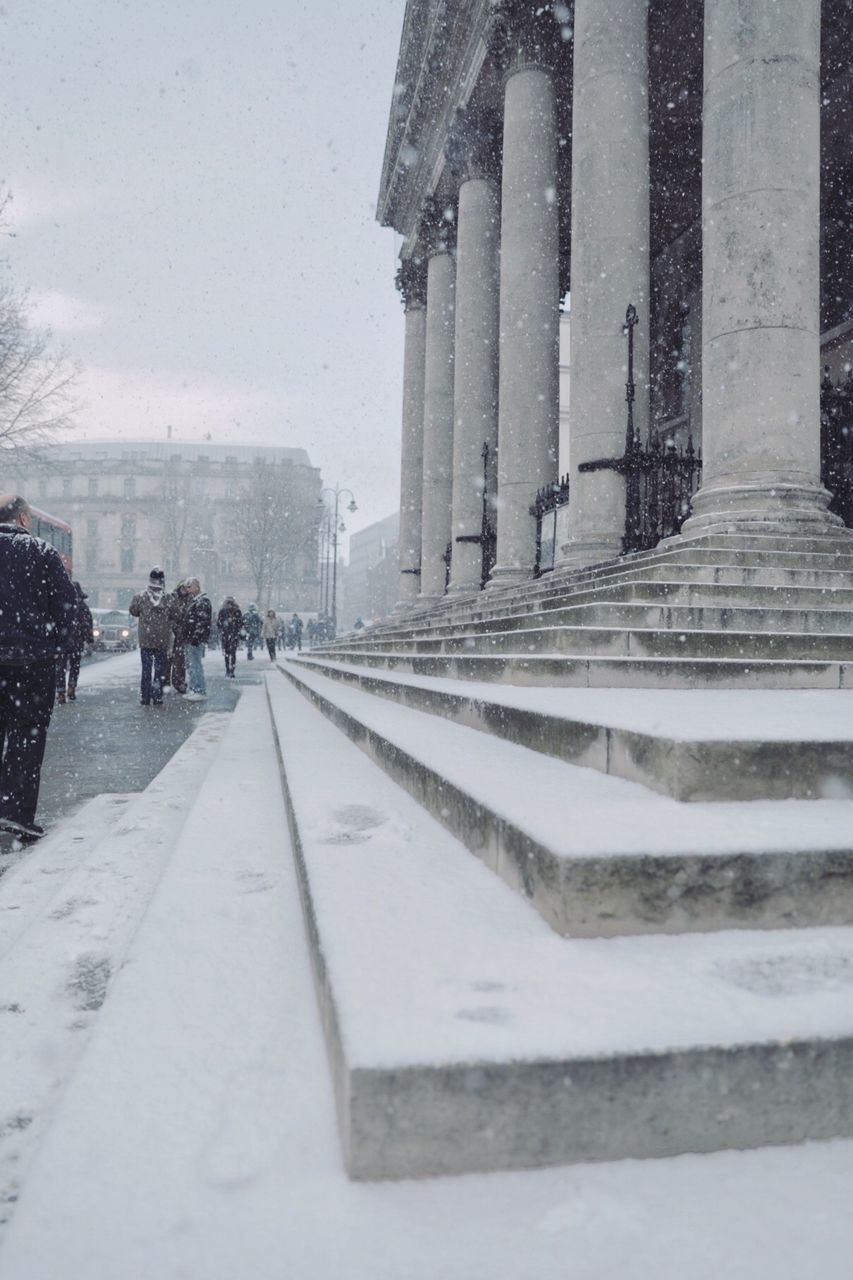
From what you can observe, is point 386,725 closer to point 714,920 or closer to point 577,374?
point 714,920

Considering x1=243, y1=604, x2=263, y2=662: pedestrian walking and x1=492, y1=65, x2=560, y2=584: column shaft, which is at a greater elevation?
Answer: x1=492, y1=65, x2=560, y2=584: column shaft

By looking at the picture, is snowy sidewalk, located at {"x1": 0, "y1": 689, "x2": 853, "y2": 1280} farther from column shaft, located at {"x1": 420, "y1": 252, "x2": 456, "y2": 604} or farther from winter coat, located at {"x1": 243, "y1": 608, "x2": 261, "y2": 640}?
winter coat, located at {"x1": 243, "y1": 608, "x2": 261, "y2": 640}

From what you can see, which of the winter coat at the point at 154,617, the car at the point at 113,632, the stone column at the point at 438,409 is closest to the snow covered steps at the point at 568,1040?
the winter coat at the point at 154,617

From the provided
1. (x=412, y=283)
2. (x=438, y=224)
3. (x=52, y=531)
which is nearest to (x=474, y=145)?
(x=438, y=224)

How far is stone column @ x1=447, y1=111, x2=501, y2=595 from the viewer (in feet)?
53.0

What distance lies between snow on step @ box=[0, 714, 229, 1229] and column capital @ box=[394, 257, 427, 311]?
826 inches

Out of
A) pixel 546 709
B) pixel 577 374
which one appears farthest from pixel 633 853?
pixel 577 374

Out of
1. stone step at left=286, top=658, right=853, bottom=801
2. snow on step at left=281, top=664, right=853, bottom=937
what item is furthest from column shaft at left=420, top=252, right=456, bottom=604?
snow on step at left=281, top=664, right=853, bottom=937

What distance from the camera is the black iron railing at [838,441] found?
912 cm

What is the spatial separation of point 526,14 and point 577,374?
21.0 feet

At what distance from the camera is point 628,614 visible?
4938 millimetres

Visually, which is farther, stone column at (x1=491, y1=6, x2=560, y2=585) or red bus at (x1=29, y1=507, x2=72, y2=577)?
red bus at (x1=29, y1=507, x2=72, y2=577)

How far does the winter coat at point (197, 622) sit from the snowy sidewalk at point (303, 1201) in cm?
1239

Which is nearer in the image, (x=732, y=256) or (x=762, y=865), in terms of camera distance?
(x=762, y=865)
